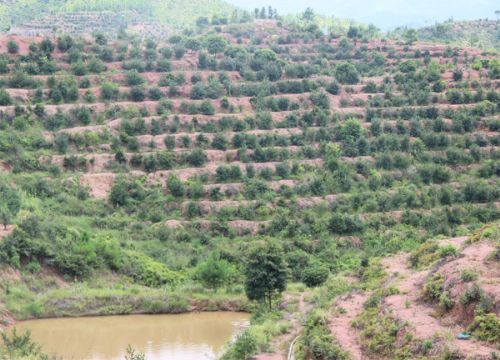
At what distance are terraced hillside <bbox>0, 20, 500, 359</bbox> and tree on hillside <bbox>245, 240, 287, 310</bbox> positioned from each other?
4.42 feet

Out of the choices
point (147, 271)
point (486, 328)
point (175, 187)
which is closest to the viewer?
point (486, 328)

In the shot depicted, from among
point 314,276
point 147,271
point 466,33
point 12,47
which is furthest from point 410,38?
point 147,271

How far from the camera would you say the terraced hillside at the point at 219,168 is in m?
34.5

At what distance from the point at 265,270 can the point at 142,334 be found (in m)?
5.43

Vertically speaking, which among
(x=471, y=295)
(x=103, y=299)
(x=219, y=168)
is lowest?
(x=103, y=299)

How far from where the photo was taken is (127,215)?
39500mm

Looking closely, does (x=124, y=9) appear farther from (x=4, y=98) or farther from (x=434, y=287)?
(x=434, y=287)

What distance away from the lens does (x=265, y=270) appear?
98.7 ft

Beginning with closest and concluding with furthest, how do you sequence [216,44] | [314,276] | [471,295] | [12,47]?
[471,295], [314,276], [12,47], [216,44]

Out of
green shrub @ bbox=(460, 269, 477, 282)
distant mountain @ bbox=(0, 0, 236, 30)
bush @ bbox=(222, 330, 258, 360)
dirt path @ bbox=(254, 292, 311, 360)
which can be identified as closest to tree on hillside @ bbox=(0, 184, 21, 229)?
dirt path @ bbox=(254, 292, 311, 360)

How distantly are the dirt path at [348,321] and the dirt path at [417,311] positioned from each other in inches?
50.7

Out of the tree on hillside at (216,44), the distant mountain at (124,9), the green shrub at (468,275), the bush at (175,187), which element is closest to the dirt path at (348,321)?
the green shrub at (468,275)

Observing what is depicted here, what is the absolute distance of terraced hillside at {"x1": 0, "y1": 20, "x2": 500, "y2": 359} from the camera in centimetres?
3450

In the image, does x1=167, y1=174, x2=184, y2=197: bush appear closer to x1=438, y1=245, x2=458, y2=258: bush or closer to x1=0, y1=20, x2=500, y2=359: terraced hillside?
x1=0, y1=20, x2=500, y2=359: terraced hillside
